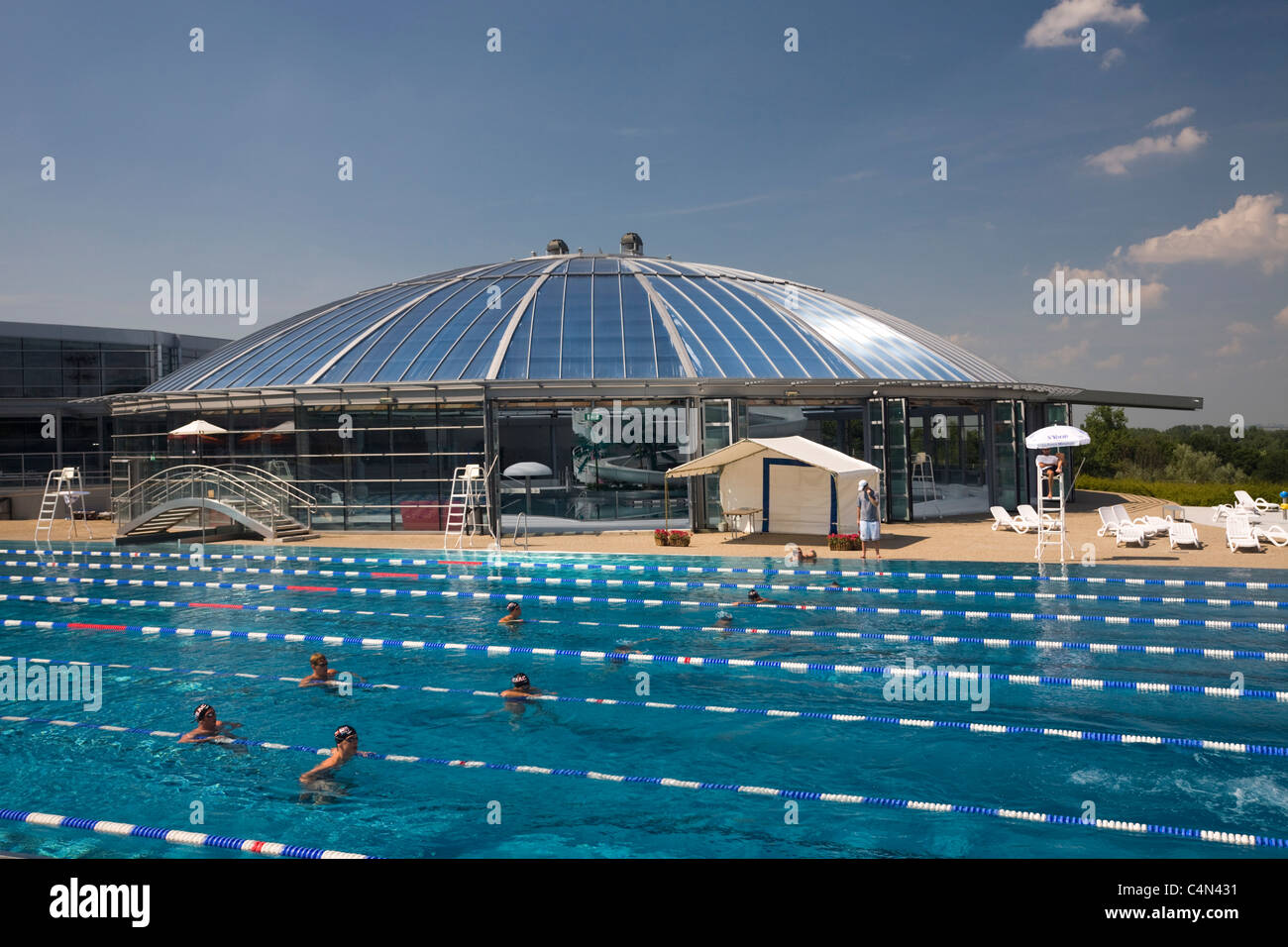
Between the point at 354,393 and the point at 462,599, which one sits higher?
the point at 354,393

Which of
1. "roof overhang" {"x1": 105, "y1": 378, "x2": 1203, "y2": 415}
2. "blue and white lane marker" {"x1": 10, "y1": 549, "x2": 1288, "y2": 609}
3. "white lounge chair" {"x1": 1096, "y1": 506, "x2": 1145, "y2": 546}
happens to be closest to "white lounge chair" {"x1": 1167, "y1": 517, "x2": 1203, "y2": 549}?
"white lounge chair" {"x1": 1096, "y1": 506, "x2": 1145, "y2": 546}

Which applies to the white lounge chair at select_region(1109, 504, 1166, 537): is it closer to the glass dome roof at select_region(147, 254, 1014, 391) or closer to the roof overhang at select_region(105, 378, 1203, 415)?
the roof overhang at select_region(105, 378, 1203, 415)

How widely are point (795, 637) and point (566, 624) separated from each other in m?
3.98

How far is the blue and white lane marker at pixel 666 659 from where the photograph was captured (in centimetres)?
1079

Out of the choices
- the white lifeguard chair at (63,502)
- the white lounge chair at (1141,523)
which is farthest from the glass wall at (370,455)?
the white lounge chair at (1141,523)

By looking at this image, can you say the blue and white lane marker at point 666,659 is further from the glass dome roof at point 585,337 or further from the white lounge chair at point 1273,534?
the glass dome roof at point 585,337

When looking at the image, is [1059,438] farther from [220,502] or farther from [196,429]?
[196,429]

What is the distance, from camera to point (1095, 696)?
1062cm

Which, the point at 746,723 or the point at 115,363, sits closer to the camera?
the point at 746,723

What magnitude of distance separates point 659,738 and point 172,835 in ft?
15.5

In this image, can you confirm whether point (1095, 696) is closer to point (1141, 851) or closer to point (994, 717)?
point (994, 717)

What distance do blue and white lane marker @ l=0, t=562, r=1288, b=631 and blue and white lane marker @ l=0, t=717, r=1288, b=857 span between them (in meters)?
7.44
